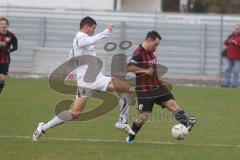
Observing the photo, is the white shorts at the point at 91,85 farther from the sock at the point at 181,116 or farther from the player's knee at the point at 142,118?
the sock at the point at 181,116

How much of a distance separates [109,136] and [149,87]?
138 cm

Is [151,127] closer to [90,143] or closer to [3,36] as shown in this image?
[90,143]

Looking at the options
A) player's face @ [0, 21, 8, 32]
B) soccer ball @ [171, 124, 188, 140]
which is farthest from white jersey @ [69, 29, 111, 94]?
player's face @ [0, 21, 8, 32]

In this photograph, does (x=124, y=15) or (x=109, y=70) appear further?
(x=124, y=15)

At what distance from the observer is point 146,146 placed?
11438 millimetres

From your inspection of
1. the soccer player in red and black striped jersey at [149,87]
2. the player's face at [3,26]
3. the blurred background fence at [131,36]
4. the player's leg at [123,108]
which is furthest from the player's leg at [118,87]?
the blurred background fence at [131,36]

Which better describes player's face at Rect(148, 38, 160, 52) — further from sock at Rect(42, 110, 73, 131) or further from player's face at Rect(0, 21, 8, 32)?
player's face at Rect(0, 21, 8, 32)

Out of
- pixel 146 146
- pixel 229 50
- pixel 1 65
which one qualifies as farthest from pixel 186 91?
pixel 146 146

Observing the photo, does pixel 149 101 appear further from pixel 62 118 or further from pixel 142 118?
pixel 62 118

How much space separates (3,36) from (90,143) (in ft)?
18.7

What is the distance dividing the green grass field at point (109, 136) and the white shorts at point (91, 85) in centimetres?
79

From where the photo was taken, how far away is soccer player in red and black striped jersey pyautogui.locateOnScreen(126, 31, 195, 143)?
38.2ft

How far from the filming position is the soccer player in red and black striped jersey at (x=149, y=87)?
11641 mm

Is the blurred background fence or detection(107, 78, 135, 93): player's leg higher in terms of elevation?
detection(107, 78, 135, 93): player's leg
